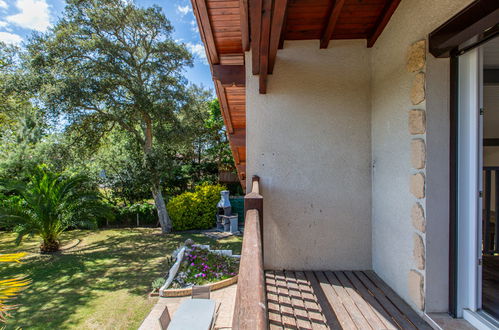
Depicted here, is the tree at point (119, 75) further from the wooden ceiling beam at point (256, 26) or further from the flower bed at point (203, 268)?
Result: the wooden ceiling beam at point (256, 26)

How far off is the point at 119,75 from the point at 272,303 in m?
11.5

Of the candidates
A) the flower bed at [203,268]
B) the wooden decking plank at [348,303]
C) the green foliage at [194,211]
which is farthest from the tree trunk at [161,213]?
the wooden decking plank at [348,303]

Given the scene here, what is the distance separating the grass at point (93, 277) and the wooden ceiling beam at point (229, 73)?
5302 millimetres

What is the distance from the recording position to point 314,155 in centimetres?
310

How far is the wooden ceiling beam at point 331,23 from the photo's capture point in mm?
2426

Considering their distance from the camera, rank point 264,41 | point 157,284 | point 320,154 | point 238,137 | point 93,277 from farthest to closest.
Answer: point 93,277, point 157,284, point 238,137, point 320,154, point 264,41

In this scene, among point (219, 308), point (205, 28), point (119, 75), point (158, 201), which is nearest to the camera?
point (205, 28)

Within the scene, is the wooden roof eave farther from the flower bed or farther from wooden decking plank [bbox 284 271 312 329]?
the flower bed

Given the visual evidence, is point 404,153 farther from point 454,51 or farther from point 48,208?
point 48,208

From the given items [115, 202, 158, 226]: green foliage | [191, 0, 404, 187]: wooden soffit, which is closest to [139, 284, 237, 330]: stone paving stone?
[191, 0, 404, 187]: wooden soffit

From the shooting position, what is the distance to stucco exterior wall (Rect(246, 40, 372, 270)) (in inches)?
120

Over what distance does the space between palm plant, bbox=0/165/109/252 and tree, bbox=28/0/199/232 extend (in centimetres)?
250

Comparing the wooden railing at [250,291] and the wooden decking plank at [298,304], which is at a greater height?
the wooden railing at [250,291]

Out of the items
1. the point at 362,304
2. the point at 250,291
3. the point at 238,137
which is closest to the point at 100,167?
the point at 238,137
